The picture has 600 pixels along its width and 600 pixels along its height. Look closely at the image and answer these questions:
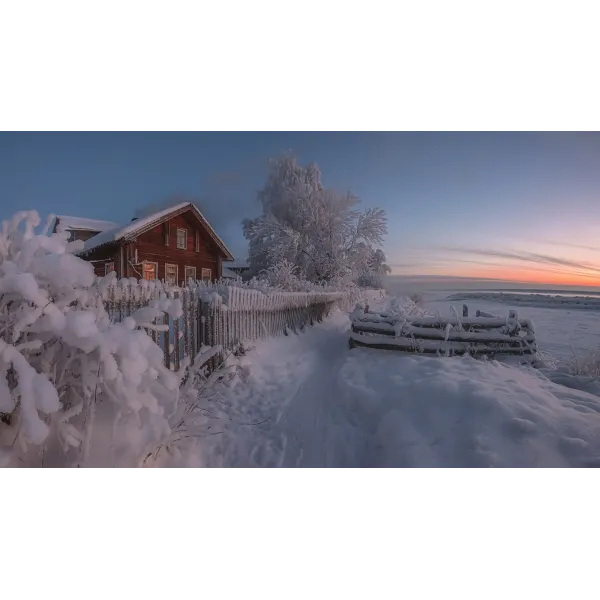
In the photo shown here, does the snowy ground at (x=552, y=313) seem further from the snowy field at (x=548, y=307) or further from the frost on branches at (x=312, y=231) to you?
the frost on branches at (x=312, y=231)

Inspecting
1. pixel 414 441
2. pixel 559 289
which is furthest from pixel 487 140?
pixel 414 441

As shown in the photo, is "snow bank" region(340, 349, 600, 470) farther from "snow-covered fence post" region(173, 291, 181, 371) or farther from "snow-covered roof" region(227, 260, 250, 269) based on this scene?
"snow-covered roof" region(227, 260, 250, 269)

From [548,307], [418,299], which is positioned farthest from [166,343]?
[548,307]

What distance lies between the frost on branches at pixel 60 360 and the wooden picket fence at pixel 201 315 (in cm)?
44

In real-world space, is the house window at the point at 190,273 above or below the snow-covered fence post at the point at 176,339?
above

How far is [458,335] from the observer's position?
14.0 feet

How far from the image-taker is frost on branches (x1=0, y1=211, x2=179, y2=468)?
194 centimetres

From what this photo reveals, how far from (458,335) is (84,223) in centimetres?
439

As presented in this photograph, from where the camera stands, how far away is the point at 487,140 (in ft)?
10.7

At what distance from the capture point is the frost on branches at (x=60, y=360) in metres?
1.94

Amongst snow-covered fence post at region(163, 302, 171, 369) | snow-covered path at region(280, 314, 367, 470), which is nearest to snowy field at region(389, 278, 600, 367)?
snow-covered path at region(280, 314, 367, 470)

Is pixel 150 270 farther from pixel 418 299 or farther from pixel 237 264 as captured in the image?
pixel 418 299

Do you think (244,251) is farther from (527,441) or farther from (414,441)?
(527,441)

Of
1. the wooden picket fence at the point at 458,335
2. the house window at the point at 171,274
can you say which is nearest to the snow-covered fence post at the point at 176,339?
the house window at the point at 171,274
